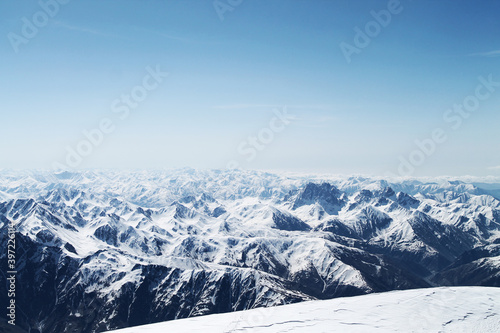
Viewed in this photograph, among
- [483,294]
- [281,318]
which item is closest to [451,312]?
[483,294]

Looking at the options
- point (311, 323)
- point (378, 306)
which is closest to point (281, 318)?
point (311, 323)

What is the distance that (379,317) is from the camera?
1817 inches

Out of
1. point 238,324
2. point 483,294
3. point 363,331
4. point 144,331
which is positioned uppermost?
point 483,294

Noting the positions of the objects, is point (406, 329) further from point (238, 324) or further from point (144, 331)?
point (144, 331)

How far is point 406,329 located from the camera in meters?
42.1

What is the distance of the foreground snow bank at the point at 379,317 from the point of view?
141ft

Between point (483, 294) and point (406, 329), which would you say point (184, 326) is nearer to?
point (406, 329)

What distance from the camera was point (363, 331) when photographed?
4153 cm

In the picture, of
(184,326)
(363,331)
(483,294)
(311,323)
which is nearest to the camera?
(363,331)

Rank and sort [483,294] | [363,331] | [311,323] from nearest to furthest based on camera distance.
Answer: [363,331]
[311,323]
[483,294]

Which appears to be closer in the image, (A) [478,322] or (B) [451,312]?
(A) [478,322]

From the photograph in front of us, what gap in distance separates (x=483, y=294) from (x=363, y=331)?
30.2 m

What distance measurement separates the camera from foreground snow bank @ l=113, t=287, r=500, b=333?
43.1 metres

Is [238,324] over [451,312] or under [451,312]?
under
